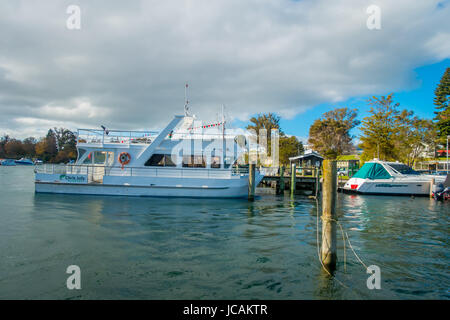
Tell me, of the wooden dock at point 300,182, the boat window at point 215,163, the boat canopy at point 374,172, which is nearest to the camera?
the boat window at point 215,163

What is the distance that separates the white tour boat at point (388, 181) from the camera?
21891mm

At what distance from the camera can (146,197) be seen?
661 inches

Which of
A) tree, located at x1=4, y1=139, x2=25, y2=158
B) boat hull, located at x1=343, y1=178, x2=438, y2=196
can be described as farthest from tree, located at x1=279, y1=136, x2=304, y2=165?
tree, located at x1=4, y1=139, x2=25, y2=158

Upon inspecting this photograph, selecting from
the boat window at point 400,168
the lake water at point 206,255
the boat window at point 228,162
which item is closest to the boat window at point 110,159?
the lake water at point 206,255

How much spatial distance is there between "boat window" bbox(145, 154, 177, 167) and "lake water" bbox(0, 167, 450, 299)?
206 inches

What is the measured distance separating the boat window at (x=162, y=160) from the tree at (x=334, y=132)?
29.5 meters

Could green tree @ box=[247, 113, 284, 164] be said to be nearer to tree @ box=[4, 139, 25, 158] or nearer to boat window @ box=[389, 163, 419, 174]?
boat window @ box=[389, 163, 419, 174]

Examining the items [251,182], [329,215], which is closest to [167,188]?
[251,182]

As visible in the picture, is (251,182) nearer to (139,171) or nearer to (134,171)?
(139,171)

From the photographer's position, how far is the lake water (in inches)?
203

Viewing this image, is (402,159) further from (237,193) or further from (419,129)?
(237,193)

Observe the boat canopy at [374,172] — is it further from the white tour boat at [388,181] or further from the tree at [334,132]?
the tree at [334,132]
